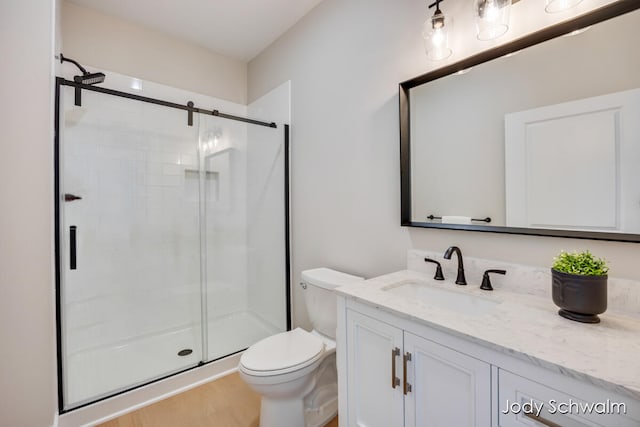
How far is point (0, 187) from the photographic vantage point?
1.30 m

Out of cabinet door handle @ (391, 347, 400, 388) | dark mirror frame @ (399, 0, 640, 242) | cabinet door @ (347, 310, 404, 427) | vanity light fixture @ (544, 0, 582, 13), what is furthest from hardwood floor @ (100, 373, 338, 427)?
vanity light fixture @ (544, 0, 582, 13)

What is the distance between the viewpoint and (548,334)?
2.51 feet

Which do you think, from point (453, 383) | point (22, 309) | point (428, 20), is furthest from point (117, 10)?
point (453, 383)

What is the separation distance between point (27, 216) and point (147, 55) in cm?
165

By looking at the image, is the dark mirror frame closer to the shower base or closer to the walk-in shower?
the walk-in shower

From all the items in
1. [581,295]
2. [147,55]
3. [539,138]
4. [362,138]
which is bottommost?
[581,295]

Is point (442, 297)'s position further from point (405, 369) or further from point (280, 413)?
point (280, 413)

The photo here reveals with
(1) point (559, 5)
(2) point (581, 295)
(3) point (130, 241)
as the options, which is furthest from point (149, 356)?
(1) point (559, 5)

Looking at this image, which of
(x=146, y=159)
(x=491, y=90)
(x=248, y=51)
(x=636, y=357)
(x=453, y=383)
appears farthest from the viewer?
(x=248, y=51)

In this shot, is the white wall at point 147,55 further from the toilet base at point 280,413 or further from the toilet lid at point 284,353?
the toilet base at point 280,413

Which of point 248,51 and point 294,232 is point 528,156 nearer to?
point 294,232

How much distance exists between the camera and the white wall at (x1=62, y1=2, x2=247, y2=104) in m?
2.07

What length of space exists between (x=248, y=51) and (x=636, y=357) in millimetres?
3070

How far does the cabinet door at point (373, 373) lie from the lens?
0.97m
